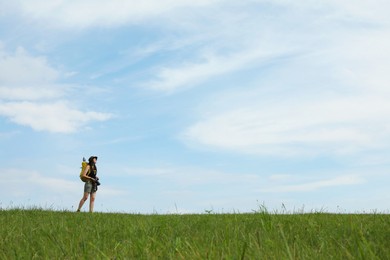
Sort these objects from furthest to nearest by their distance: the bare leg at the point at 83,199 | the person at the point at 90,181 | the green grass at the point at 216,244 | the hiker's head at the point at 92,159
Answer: the hiker's head at the point at 92,159 → the bare leg at the point at 83,199 → the person at the point at 90,181 → the green grass at the point at 216,244

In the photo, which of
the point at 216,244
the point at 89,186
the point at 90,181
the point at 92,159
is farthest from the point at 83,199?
the point at 216,244

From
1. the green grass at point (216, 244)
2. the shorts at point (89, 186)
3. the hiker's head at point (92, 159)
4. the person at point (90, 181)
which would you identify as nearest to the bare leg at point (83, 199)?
the person at point (90, 181)

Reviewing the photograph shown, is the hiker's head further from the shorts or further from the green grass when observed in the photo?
the green grass

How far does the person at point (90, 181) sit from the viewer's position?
64.9 feet

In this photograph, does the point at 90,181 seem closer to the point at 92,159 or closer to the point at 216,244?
the point at 92,159

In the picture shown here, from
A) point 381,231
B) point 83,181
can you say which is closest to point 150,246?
point 381,231

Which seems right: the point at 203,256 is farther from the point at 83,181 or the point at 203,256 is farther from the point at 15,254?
the point at 83,181

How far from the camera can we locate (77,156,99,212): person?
19.8 meters

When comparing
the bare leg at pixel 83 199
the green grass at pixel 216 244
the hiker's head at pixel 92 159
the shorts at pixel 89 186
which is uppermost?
the hiker's head at pixel 92 159

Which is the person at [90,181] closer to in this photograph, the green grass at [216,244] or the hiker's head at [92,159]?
the hiker's head at [92,159]

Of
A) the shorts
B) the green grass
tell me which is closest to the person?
the shorts

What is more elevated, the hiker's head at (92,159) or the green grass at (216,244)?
the hiker's head at (92,159)

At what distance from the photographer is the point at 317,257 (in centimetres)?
376

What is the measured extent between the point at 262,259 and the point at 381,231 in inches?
100
